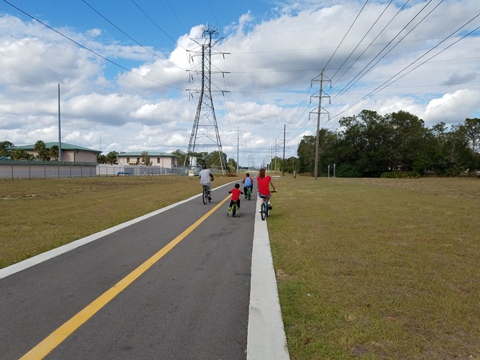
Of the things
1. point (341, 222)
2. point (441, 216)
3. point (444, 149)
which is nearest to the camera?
point (341, 222)

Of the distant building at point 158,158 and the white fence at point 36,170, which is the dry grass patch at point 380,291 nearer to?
the white fence at point 36,170

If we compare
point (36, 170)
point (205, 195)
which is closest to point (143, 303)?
point (205, 195)

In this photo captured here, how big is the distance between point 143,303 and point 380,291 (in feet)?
10.0

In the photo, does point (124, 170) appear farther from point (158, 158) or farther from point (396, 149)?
point (396, 149)

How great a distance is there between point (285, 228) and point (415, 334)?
6.82 metres

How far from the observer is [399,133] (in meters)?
75.8

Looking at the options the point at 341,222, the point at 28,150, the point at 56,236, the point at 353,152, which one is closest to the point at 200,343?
the point at 56,236

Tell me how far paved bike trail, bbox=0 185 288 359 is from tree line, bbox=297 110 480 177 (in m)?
70.7

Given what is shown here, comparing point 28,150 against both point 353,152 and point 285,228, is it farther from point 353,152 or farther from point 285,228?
point 285,228

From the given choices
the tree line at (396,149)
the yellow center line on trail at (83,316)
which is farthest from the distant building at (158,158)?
the yellow center line on trail at (83,316)

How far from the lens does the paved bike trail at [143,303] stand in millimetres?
3580

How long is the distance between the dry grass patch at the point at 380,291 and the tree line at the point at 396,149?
222ft

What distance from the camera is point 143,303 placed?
468 centimetres

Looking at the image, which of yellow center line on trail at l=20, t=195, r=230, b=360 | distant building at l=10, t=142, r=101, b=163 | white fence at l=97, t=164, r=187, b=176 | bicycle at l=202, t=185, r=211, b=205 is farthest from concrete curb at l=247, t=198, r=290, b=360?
distant building at l=10, t=142, r=101, b=163
